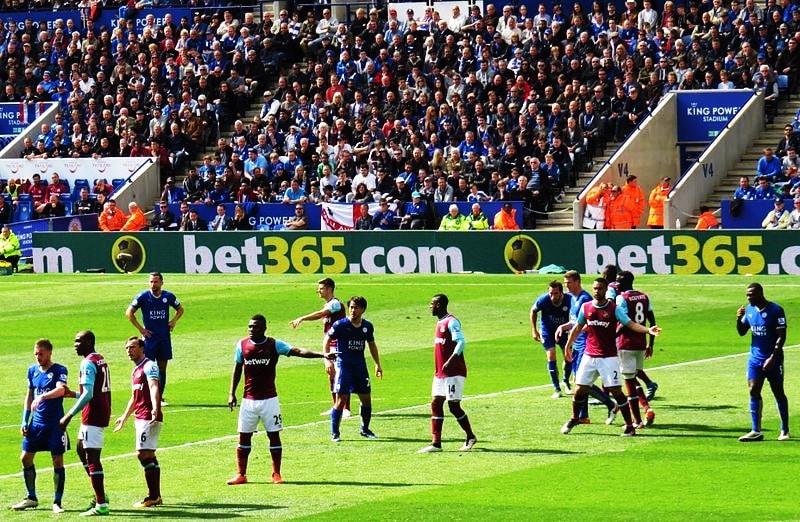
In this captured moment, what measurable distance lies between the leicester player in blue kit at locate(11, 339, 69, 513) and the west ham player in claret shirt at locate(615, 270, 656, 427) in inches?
323

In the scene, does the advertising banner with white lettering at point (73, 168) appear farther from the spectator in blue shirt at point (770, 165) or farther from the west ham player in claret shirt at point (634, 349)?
the west ham player in claret shirt at point (634, 349)

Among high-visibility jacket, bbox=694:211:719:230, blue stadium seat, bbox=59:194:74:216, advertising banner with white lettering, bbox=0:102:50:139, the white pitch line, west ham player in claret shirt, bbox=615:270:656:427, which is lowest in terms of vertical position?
the white pitch line

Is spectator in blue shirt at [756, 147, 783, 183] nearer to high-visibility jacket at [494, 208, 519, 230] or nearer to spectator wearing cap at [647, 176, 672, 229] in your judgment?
spectator wearing cap at [647, 176, 672, 229]

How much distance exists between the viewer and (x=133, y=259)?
48.3 meters

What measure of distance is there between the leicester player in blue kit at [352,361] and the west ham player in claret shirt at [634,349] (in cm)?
353

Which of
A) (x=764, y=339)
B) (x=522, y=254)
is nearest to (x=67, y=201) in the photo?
(x=522, y=254)

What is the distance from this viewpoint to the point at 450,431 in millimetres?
23391

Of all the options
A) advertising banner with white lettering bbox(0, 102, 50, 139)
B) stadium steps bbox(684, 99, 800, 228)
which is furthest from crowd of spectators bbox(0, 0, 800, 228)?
stadium steps bbox(684, 99, 800, 228)

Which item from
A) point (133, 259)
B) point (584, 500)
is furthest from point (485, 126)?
point (584, 500)

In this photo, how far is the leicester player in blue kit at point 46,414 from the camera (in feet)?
58.7

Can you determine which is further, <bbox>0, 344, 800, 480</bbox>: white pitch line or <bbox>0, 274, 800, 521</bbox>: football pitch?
<bbox>0, 344, 800, 480</bbox>: white pitch line

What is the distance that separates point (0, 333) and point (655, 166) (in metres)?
20.1

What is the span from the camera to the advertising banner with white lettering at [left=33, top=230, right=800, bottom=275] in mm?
40562

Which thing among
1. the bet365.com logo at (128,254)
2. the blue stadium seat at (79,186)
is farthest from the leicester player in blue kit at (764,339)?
the blue stadium seat at (79,186)
